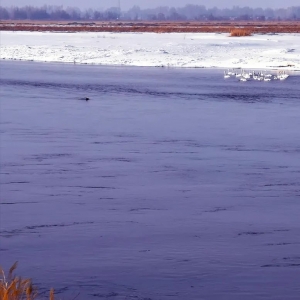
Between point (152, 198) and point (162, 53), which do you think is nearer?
point (152, 198)

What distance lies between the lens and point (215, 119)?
14273 mm

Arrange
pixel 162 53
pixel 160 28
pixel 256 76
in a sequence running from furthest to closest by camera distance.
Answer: pixel 160 28 → pixel 162 53 → pixel 256 76

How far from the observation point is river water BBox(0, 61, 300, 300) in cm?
605

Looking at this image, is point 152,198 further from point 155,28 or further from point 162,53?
point 155,28

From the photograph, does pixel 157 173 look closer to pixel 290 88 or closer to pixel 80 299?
pixel 80 299

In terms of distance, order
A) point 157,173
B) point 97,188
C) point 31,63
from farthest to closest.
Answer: point 31,63 < point 157,173 < point 97,188

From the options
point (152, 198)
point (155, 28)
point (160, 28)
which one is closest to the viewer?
point (152, 198)

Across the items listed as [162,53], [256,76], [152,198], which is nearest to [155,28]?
[162,53]

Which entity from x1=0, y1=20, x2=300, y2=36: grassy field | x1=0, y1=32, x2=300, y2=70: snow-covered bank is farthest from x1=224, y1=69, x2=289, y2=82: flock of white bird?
x1=0, y1=20, x2=300, y2=36: grassy field

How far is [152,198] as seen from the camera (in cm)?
836

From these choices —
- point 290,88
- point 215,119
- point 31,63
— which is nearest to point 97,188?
point 215,119

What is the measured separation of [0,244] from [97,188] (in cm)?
216

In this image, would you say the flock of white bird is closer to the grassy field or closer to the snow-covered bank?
the snow-covered bank

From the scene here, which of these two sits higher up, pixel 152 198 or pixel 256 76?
pixel 152 198
